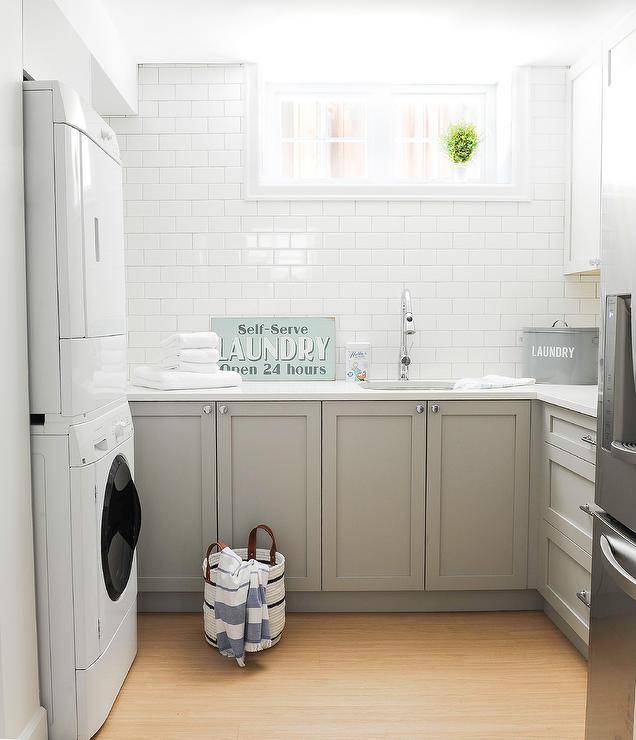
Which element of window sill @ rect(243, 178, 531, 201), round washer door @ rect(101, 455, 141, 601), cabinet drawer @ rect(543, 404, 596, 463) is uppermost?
window sill @ rect(243, 178, 531, 201)

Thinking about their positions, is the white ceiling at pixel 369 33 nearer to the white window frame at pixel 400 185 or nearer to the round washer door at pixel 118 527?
the white window frame at pixel 400 185

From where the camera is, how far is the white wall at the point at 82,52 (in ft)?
7.26

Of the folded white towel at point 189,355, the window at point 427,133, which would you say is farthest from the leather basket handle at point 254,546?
the window at point 427,133

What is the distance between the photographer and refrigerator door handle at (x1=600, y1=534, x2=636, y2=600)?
146cm

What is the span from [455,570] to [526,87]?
2414 millimetres

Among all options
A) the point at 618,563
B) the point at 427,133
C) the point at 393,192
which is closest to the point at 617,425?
the point at 618,563

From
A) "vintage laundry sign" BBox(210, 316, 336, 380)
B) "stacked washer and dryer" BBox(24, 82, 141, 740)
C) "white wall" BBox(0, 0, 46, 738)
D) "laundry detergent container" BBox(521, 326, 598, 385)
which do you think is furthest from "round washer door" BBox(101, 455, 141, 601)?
"laundry detergent container" BBox(521, 326, 598, 385)

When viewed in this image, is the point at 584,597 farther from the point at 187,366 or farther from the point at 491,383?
the point at 187,366

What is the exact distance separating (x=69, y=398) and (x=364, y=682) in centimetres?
145

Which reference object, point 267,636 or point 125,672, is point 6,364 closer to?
point 125,672

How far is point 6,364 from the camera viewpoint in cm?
181

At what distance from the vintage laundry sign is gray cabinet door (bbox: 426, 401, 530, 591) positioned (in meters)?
0.83

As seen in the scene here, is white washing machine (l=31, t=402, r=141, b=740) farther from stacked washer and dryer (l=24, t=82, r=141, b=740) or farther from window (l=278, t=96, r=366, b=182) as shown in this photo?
window (l=278, t=96, r=366, b=182)

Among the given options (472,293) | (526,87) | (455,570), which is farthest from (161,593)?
(526,87)
